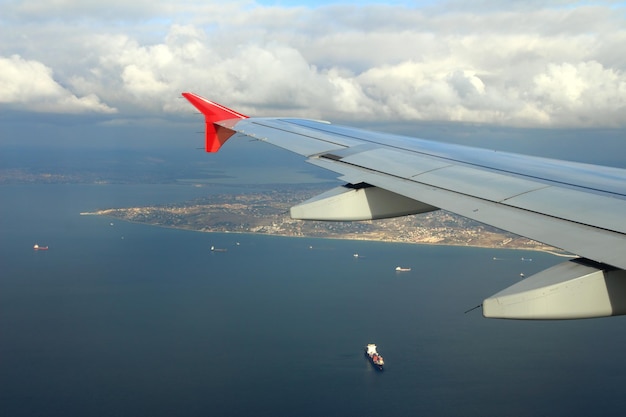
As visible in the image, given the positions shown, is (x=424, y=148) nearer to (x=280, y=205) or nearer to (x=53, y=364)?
(x=53, y=364)

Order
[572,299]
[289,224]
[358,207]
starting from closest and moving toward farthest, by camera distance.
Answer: [572,299] < [358,207] < [289,224]

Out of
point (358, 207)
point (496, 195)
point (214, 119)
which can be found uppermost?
point (214, 119)

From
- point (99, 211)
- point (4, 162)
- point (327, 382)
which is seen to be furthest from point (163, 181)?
point (327, 382)

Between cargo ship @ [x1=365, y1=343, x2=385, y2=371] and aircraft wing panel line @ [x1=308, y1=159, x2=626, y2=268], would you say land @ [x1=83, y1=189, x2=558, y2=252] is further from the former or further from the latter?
aircraft wing panel line @ [x1=308, y1=159, x2=626, y2=268]

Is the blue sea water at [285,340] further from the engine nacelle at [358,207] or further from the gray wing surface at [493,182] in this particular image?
the engine nacelle at [358,207]

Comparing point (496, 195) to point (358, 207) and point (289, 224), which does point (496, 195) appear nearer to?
point (358, 207)

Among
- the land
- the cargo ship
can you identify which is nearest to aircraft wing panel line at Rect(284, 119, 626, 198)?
the cargo ship

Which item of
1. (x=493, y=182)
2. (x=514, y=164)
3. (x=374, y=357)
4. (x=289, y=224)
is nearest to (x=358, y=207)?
(x=493, y=182)

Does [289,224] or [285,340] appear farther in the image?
[289,224]
